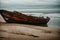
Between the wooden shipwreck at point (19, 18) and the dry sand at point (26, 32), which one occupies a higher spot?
the wooden shipwreck at point (19, 18)

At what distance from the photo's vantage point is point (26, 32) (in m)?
1.87

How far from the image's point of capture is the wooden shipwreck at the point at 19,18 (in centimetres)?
189

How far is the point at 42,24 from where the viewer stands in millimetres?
1888

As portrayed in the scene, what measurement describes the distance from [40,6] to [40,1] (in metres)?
0.06

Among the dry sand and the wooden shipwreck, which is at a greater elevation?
the wooden shipwreck

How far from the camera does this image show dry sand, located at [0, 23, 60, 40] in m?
1.86

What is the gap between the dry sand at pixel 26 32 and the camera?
1856mm

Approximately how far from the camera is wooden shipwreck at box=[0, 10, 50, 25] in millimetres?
1888

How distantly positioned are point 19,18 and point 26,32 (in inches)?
8.0

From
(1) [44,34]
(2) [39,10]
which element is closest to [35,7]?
(2) [39,10]

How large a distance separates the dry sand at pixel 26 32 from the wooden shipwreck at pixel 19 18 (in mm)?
54

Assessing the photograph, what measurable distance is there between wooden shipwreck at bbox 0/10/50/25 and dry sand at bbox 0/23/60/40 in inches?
2.1

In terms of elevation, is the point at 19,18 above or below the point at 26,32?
above

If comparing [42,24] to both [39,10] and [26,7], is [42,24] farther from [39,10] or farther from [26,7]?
[26,7]
